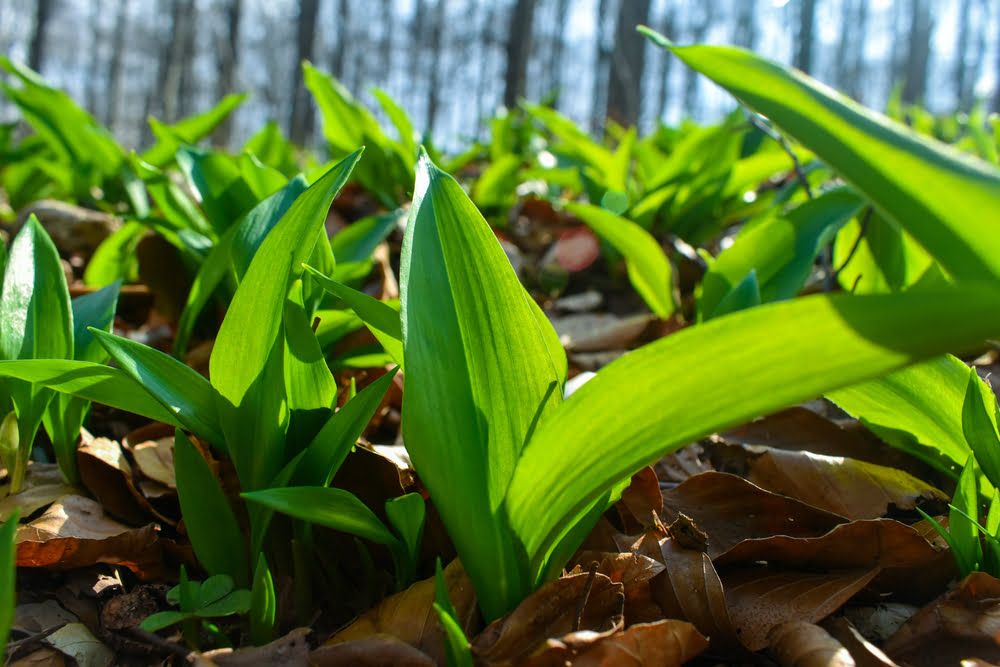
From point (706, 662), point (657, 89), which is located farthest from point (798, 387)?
point (657, 89)

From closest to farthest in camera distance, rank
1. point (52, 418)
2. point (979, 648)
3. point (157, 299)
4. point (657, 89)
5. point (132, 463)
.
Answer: point (979, 648) < point (52, 418) < point (132, 463) < point (157, 299) < point (657, 89)

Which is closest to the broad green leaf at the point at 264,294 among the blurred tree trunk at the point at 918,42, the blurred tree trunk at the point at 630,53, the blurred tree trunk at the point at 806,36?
the blurred tree trunk at the point at 630,53

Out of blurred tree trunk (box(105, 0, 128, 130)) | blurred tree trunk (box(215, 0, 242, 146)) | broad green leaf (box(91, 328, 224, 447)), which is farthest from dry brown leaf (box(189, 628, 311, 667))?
blurred tree trunk (box(105, 0, 128, 130))

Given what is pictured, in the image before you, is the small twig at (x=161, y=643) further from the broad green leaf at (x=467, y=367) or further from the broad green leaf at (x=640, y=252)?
the broad green leaf at (x=640, y=252)

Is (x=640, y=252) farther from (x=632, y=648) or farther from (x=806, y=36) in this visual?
(x=806, y=36)

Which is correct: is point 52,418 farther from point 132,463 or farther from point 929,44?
point 929,44

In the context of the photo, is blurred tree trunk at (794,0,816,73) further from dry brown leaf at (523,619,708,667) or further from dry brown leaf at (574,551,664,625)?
dry brown leaf at (523,619,708,667)

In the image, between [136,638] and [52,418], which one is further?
[52,418]
